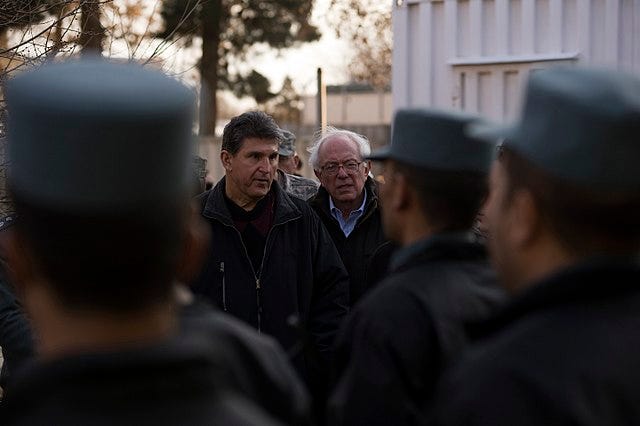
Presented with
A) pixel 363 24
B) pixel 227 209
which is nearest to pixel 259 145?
pixel 227 209

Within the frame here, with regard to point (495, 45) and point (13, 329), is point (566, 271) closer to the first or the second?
point (13, 329)

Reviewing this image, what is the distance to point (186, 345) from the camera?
1.65m

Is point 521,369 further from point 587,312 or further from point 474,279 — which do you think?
point 474,279

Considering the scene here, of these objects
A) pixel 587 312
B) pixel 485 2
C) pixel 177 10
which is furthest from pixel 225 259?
pixel 177 10

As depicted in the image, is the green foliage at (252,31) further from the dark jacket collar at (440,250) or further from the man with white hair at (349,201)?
the dark jacket collar at (440,250)

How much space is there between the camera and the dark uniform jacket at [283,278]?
557cm

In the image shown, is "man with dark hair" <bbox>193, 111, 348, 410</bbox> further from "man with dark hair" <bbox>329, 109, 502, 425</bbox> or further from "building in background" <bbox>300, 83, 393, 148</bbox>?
"building in background" <bbox>300, 83, 393, 148</bbox>

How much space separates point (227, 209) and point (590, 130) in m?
3.75

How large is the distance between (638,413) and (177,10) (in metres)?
20.7

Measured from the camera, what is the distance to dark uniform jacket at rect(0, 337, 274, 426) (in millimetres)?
1590

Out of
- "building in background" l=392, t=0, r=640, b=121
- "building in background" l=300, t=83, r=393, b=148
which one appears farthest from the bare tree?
"building in background" l=392, t=0, r=640, b=121

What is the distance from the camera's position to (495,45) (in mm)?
9461

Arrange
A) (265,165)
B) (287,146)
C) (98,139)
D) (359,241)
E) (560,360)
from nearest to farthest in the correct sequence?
(98,139), (560,360), (265,165), (359,241), (287,146)

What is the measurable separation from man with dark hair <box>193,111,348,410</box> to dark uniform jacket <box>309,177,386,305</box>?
484mm
